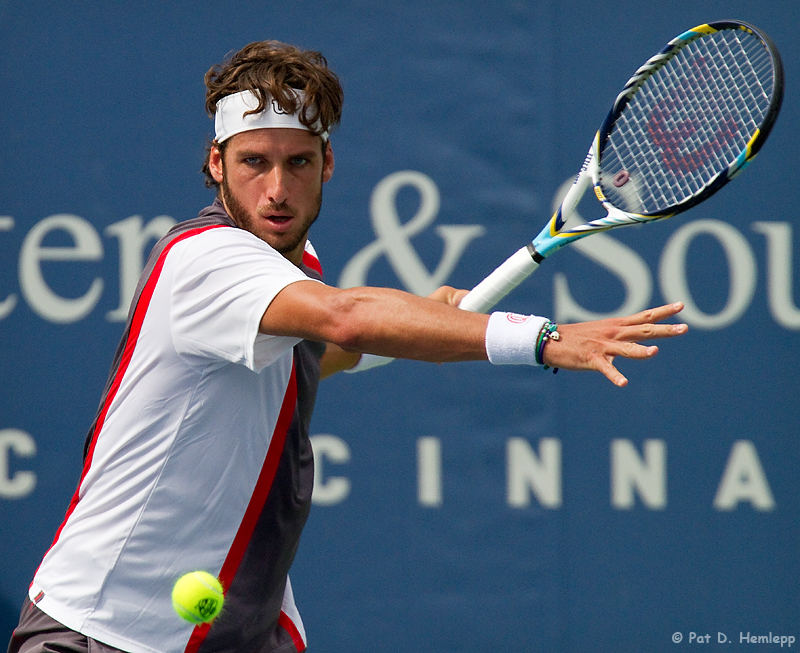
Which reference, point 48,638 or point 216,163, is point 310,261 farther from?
point 48,638

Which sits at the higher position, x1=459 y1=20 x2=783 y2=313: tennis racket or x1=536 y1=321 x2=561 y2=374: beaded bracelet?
x1=459 y1=20 x2=783 y2=313: tennis racket

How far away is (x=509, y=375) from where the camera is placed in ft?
10.9

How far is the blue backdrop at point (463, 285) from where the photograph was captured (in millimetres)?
3273

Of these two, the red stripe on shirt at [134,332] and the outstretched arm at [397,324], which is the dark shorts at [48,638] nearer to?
the red stripe on shirt at [134,332]

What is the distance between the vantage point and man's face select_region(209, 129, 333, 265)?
79.4 inches

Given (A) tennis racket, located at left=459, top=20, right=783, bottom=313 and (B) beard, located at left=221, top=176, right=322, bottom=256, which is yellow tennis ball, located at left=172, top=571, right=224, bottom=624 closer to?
→ (B) beard, located at left=221, top=176, right=322, bottom=256

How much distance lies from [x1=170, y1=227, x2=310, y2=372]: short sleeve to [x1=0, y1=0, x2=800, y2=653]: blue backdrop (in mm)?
1700

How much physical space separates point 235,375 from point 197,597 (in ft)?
1.34

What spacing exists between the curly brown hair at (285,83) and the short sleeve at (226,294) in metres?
0.42

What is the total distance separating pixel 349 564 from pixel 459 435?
0.59 meters

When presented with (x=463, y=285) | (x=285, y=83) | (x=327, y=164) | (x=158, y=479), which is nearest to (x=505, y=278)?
(x=327, y=164)

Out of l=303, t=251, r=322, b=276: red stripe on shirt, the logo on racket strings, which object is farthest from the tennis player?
the logo on racket strings

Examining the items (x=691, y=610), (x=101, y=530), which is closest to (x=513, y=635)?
(x=691, y=610)

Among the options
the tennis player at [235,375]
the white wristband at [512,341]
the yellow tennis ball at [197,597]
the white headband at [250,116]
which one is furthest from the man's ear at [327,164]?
the yellow tennis ball at [197,597]
